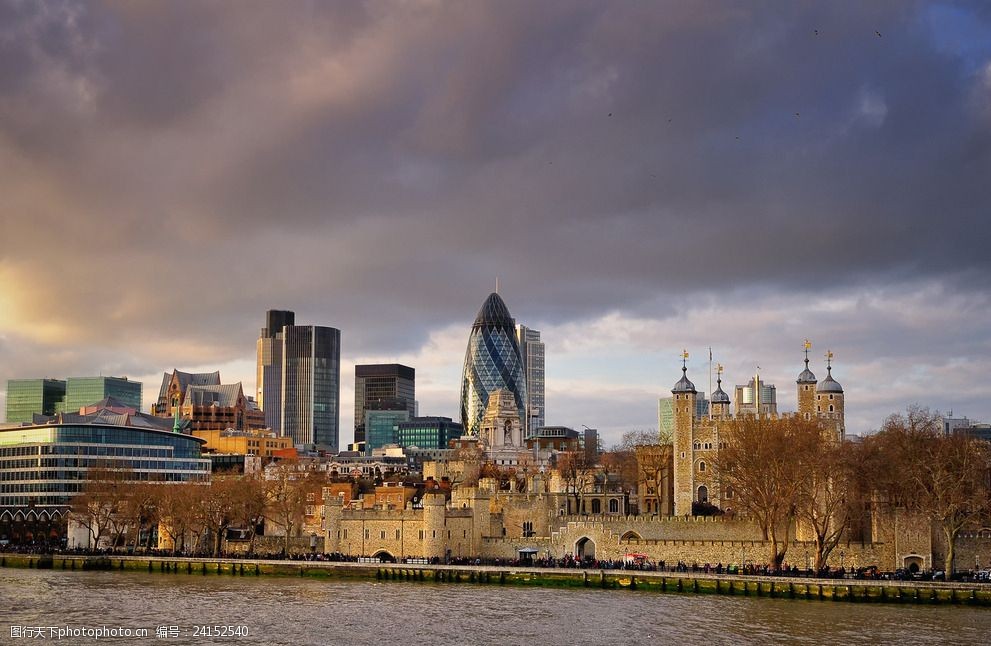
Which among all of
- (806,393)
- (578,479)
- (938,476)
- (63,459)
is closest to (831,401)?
(806,393)

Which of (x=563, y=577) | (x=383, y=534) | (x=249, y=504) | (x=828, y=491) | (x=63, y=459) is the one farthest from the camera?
(x=63, y=459)

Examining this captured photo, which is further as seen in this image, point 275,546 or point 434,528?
point 275,546

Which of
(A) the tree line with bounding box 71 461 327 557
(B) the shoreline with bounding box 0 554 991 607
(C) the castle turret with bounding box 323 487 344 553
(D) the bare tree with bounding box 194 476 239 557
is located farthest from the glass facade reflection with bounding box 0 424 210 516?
(C) the castle turret with bounding box 323 487 344 553

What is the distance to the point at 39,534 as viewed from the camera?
435 feet

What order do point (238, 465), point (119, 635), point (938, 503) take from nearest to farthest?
point (119, 635) < point (938, 503) < point (238, 465)

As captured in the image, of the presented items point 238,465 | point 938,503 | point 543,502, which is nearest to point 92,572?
point 543,502

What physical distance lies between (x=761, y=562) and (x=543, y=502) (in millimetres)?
19542

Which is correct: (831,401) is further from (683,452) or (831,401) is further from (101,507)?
(101,507)

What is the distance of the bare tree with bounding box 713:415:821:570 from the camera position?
282 ft

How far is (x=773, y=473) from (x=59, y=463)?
87.5 metres

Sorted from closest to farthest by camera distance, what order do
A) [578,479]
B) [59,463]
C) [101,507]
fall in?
[101,507]
[578,479]
[59,463]

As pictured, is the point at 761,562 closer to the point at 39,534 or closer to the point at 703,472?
the point at 703,472

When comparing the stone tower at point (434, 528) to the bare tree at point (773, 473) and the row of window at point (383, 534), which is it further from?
the bare tree at point (773, 473)

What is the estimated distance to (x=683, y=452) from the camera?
108 metres
